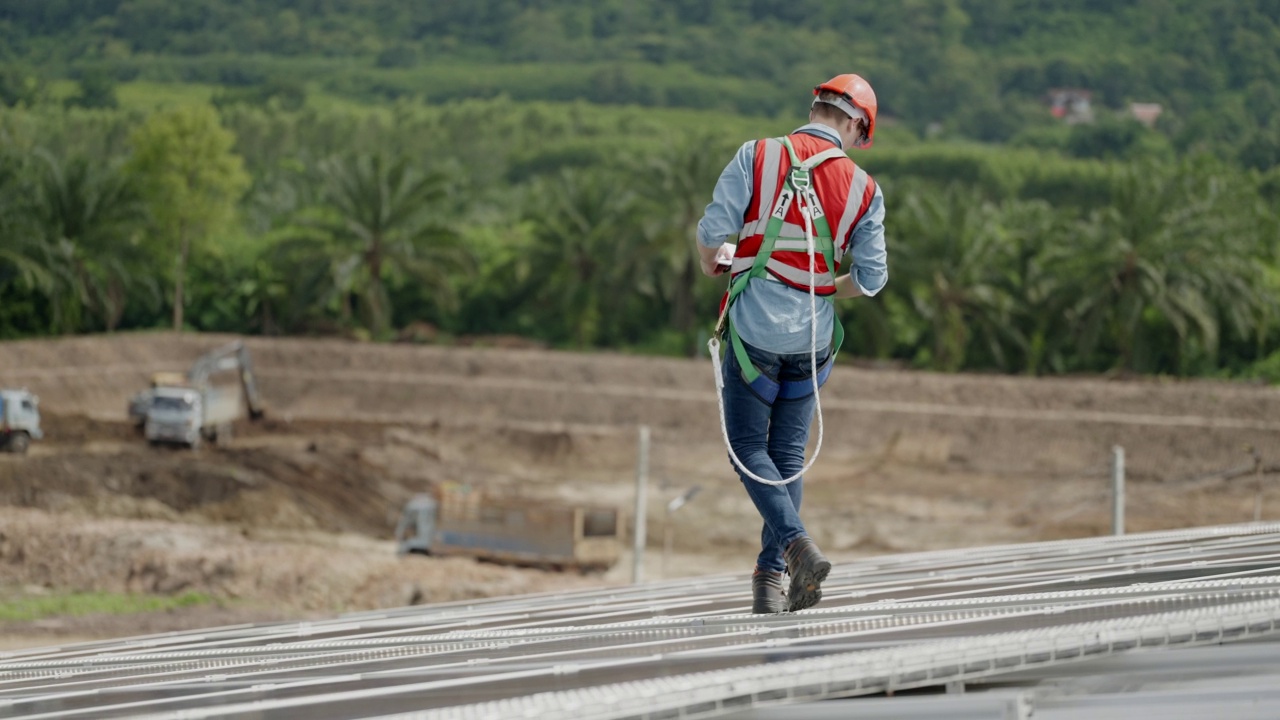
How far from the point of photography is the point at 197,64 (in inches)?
5723

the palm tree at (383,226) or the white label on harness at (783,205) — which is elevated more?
the white label on harness at (783,205)

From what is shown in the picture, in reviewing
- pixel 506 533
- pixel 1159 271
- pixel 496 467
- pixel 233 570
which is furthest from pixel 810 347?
pixel 1159 271

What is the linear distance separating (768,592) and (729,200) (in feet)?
4.44

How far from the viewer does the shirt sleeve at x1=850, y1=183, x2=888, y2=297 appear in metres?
4.99

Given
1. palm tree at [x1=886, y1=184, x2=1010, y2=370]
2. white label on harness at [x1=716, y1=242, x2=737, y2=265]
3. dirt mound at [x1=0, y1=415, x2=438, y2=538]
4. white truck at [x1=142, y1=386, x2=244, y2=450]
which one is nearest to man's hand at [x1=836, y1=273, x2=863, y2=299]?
white label on harness at [x1=716, y1=242, x2=737, y2=265]

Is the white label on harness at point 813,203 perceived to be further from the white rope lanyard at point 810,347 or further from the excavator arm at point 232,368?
the excavator arm at point 232,368

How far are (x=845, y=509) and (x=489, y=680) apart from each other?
26794 mm

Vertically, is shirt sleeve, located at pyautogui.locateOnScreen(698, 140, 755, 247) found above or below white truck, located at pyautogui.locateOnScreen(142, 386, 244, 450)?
above

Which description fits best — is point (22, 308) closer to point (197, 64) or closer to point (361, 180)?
point (361, 180)

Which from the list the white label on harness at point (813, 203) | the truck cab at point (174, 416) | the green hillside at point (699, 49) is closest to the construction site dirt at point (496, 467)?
the truck cab at point (174, 416)

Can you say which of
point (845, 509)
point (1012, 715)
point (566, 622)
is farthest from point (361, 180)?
point (1012, 715)

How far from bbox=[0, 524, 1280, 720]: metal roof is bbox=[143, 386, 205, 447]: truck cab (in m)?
28.0

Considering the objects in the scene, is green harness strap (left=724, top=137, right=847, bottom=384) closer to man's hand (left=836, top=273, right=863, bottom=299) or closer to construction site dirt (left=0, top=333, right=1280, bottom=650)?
man's hand (left=836, top=273, right=863, bottom=299)

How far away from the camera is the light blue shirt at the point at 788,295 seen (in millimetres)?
4918
